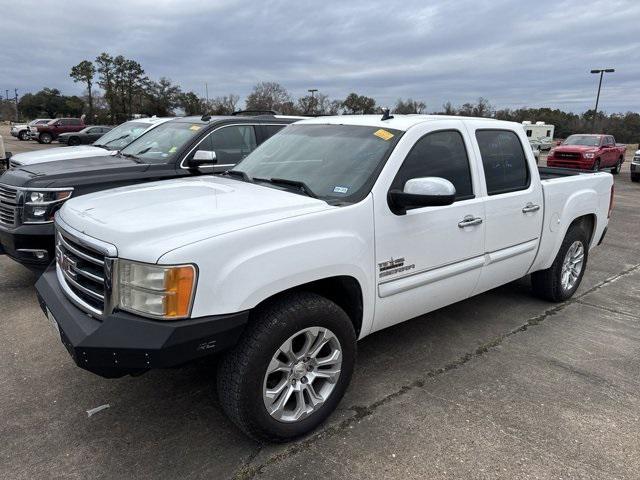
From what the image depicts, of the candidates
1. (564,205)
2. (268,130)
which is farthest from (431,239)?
(268,130)

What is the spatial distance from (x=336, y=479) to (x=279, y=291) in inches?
39.3

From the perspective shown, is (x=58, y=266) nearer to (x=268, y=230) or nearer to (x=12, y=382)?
(x=12, y=382)

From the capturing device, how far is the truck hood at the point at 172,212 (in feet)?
7.77

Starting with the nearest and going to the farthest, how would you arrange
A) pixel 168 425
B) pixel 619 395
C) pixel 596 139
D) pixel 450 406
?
pixel 168 425, pixel 450 406, pixel 619 395, pixel 596 139

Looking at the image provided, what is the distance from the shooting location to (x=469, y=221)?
360 cm

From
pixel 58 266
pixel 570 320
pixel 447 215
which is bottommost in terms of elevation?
pixel 570 320

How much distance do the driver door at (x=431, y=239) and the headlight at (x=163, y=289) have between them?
1.22 meters

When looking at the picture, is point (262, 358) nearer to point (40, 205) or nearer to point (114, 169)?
point (40, 205)

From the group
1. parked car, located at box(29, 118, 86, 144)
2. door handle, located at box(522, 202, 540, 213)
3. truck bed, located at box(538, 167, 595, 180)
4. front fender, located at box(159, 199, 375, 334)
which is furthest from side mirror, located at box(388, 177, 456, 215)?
parked car, located at box(29, 118, 86, 144)

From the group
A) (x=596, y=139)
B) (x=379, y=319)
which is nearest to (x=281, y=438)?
(x=379, y=319)

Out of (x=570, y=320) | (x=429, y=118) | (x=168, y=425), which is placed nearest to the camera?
(x=168, y=425)

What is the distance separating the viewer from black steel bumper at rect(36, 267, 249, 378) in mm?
2217

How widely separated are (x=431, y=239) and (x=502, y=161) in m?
1.28

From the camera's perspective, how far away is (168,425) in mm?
2953
